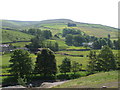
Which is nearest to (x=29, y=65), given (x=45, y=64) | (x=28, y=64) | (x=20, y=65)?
(x=28, y=64)

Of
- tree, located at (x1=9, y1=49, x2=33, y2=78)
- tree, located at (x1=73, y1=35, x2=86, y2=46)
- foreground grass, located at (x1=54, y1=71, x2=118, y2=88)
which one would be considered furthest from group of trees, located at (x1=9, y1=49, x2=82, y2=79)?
tree, located at (x1=73, y1=35, x2=86, y2=46)

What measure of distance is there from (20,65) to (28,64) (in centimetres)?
234

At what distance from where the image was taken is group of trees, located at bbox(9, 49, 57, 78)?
5831 cm

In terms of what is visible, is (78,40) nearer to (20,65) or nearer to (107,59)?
(107,59)

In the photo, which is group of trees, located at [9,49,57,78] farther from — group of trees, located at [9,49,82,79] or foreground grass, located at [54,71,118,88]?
foreground grass, located at [54,71,118,88]

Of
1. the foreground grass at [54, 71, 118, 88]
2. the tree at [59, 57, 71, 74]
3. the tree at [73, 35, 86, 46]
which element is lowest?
the tree at [59, 57, 71, 74]

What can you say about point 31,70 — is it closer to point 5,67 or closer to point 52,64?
point 52,64

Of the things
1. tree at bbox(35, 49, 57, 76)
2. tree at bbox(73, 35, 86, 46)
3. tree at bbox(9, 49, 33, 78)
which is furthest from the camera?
tree at bbox(73, 35, 86, 46)

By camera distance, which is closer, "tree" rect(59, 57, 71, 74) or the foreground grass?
the foreground grass

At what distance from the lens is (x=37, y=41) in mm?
138000

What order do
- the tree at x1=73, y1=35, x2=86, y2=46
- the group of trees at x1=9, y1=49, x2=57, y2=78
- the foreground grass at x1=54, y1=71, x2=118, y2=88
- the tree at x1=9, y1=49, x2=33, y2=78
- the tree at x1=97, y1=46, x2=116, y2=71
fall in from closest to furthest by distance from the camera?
the foreground grass at x1=54, y1=71, x2=118, y2=88 → the tree at x1=9, y1=49, x2=33, y2=78 → the group of trees at x1=9, y1=49, x2=57, y2=78 → the tree at x1=97, y1=46, x2=116, y2=71 → the tree at x1=73, y1=35, x2=86, y2=46

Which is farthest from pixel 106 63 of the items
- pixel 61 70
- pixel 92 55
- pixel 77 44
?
pixel 77 44

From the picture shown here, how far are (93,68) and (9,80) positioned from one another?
2735 centimetres

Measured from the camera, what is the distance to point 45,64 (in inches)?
2368
